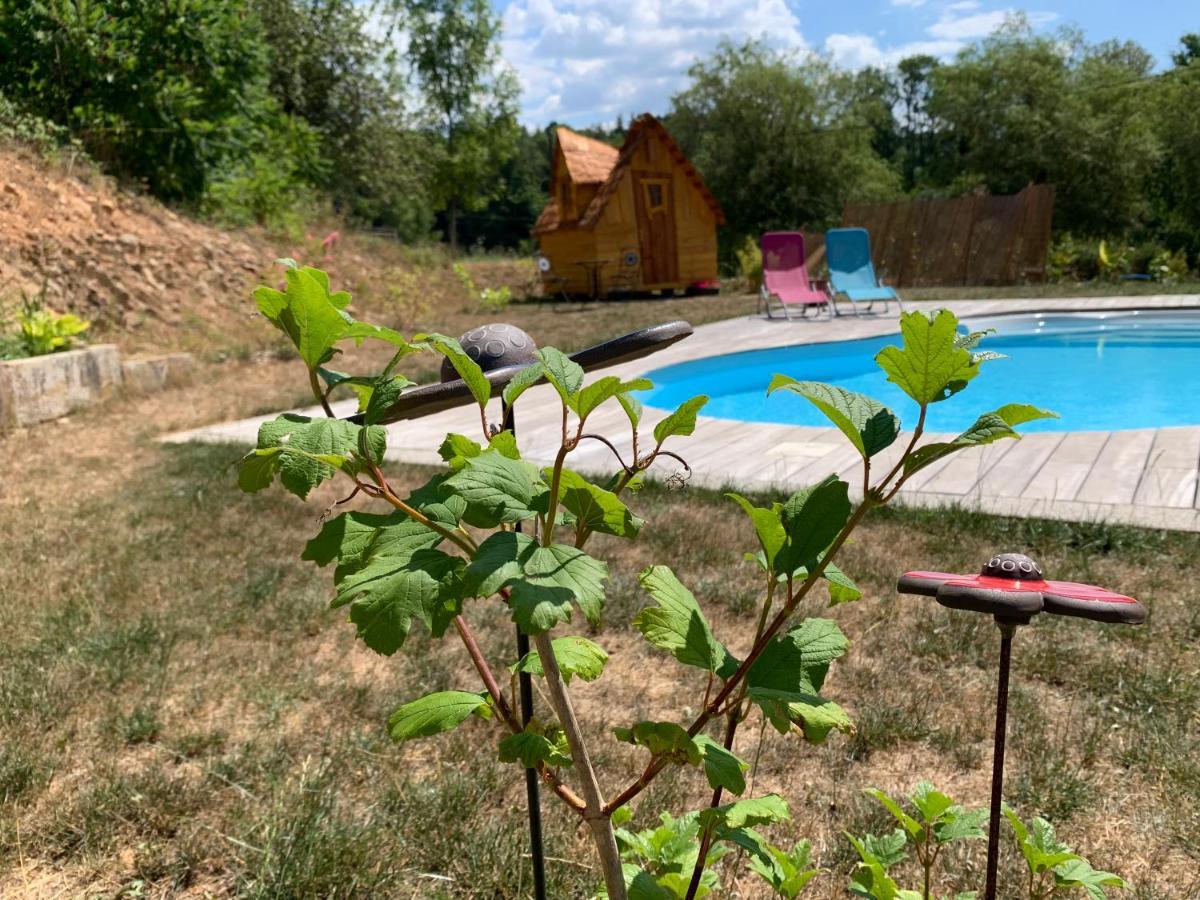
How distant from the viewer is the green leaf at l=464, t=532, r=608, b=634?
22.3 inches

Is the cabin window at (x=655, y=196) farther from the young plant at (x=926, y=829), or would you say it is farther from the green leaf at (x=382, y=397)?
the green leaf at (x=382, y=397)

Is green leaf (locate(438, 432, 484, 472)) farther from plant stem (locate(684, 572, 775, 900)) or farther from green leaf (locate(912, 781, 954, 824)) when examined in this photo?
green leaf (locate(912, 781, 954, 824))

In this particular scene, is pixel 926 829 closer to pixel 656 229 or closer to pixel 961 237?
pixel 961 237

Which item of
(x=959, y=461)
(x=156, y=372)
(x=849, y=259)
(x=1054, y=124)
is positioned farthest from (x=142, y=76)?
(x=1054, y=124)

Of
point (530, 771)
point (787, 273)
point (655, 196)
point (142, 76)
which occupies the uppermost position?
point (142, 76)

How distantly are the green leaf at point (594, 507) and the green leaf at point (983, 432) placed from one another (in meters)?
0.25

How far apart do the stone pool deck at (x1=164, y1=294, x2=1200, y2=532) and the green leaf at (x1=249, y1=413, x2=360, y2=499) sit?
10.3 feet

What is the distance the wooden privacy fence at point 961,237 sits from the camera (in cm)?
1548

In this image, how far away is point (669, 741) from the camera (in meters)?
0.78

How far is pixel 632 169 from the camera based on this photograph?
673 inches

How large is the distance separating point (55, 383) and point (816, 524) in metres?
6.56

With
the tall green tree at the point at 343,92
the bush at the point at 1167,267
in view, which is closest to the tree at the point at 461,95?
the tall green tree at the point at 343,92

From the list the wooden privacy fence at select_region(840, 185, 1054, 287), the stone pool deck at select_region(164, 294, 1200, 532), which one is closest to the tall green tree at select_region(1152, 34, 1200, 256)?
the wooden privacy fence at select_region(840, 185, 1054, 287)

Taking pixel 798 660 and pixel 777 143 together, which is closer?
pixel 798 660
